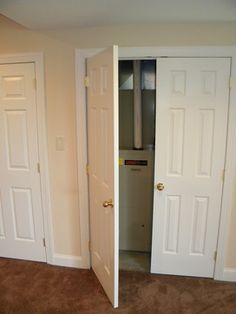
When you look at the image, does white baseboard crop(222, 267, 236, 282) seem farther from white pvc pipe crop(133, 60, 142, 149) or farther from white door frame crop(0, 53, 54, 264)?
white door frame crop(0, 53, 54, 264)

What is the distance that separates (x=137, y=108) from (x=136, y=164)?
24.3 inches

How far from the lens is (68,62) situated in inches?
86.5

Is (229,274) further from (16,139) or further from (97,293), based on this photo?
(16,139)

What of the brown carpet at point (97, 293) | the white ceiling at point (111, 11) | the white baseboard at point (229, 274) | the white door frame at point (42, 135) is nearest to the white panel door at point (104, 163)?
the brown carpet at point (97, 293)

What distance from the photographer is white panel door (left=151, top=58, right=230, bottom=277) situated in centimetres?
212

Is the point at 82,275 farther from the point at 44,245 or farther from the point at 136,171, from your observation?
the point at 136,171

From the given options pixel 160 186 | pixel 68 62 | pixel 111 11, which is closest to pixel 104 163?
pixel 160 186

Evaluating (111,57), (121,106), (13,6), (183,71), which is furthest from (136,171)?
(13,6)

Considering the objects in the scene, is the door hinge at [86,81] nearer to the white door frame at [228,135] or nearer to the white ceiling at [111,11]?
the white door frame at [228,135]

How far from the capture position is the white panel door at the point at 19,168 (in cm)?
233

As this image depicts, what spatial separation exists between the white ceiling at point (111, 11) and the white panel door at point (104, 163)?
0.96ft

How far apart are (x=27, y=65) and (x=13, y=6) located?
685 millimetres

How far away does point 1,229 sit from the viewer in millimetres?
2691

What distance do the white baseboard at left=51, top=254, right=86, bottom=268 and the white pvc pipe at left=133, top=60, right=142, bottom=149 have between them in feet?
4.46
